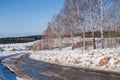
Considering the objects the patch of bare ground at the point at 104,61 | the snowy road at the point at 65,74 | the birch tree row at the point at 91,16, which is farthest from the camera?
the birch tree row at the point at 91,16

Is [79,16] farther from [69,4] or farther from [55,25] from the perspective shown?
[55,25]

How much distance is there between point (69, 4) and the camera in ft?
172

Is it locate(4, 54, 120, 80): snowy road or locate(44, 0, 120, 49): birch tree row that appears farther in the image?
locate(44, 0, 120, 49): birch tree row

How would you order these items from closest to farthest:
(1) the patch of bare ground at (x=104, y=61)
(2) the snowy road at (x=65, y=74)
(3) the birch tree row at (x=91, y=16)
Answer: (2) the snowy road at (x=65, y=74) → (1) the patch of bare ground at (x=104, y=61) → (3) the birch tree row at (x=91, y=16)

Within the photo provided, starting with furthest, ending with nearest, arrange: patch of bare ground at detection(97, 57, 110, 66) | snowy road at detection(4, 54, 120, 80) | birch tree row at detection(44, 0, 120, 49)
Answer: birch tree row at detection(44, 0, 120, 49) < patch of bare ground at detection(97, 57, 110, 66) < snowy road at detection(4, 54, 120, 80)

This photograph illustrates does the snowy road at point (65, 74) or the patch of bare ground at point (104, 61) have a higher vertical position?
the patch of bare ground at point (104, 61)

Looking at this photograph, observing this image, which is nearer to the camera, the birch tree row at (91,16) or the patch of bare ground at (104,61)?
the patch of bare ground at (104,61)

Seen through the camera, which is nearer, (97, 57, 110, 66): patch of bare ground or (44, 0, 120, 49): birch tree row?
(97, 57, 110, 66): patch of bare ground

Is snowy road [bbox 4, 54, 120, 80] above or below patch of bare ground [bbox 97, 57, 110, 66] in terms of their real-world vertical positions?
below

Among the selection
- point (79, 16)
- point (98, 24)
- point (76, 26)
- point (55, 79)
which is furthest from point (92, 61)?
point (76, 26)

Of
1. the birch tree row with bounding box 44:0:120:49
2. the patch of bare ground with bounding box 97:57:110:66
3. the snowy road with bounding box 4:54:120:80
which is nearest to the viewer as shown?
the snowy road with bounding box 4:54:120:80

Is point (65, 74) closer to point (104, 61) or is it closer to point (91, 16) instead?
point (104, 61)

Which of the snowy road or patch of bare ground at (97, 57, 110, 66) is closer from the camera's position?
the snowy road

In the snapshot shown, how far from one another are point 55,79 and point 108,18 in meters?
26.3
